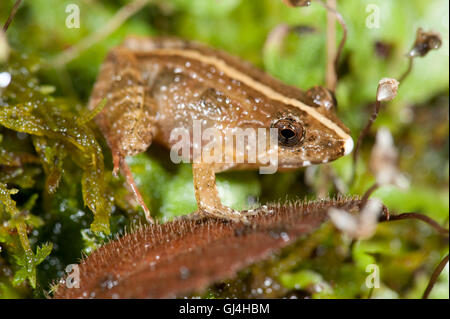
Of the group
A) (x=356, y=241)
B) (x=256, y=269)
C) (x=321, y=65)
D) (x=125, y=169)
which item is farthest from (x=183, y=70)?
(x=356, y=241)

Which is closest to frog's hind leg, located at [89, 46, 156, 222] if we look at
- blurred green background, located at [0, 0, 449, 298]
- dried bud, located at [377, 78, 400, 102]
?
blurred green background, located at [0, 0, 449, 298]

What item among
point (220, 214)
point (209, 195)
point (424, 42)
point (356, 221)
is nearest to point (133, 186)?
point (209, 195)

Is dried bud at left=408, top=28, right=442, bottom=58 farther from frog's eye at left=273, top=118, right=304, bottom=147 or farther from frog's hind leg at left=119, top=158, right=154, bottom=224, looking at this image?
frog's hind leg at left=119, top=158, right=154, bottom=224

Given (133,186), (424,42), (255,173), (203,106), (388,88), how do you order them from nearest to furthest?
1. (388,88)
2. (133,186)
3. (424,42)
4. (203,106)
5. (255,173)

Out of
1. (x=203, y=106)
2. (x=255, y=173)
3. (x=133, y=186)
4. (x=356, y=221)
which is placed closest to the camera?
(x=356, y=221)

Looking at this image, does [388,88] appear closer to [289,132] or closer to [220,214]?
[289,132]

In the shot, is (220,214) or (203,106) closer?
(220,214)
